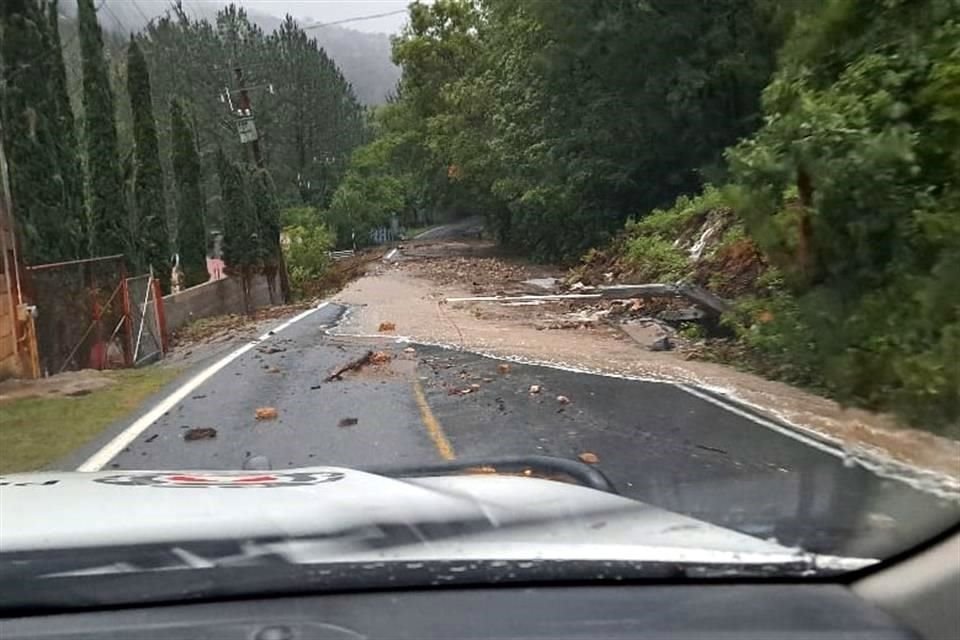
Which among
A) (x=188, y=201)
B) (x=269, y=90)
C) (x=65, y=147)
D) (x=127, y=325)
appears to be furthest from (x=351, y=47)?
(x=127, y=325)

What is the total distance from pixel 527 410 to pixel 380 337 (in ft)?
25.0

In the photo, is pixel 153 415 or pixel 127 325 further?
pixel 127 325

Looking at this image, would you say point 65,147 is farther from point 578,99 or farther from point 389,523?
point 389,523

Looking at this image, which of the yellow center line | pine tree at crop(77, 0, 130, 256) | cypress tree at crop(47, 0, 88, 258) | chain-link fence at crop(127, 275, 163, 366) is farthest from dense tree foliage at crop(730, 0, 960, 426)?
pine tree at crop(77, 0, 130, 256)

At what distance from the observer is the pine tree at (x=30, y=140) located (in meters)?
21.2

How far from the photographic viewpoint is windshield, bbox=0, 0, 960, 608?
3.04 metres

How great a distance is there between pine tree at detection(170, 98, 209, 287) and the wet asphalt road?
71.9 ft

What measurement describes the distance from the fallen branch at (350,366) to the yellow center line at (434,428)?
1467mm

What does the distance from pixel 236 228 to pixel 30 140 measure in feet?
42.4

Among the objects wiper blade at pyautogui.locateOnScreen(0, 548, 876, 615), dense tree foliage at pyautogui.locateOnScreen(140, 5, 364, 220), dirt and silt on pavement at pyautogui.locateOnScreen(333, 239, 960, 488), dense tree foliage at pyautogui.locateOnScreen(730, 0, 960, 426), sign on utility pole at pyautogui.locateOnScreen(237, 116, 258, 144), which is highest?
dense tree foliage at pyautogui.locateOnScreen(140, 5, 364, 220)

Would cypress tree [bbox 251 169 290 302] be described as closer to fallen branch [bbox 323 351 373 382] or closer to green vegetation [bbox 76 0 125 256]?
green vegetation [bbox 76 0 125 256]

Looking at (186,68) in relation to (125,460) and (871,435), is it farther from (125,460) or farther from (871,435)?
(871,435)

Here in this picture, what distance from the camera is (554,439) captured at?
8508 millimetres

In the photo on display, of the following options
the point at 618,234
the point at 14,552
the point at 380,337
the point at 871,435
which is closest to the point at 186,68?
the point at 618,234
